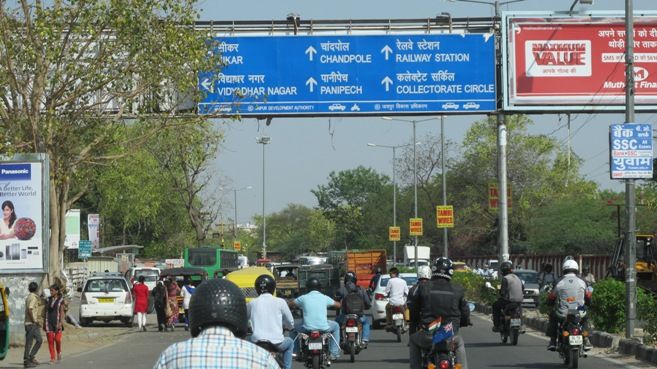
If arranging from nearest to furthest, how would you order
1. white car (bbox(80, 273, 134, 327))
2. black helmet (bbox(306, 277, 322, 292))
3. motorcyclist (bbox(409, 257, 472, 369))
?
motorcyclist (bbox(409, 257, 472, 369))
black helmet (bbox(306, 277, 322, 292))
white car (bbox(80, 273, 134, 327))

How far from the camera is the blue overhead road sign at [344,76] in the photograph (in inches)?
1228

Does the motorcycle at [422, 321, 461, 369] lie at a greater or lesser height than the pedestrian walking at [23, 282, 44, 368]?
greater

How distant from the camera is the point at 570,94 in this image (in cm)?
3184

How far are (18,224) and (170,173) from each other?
44594mm

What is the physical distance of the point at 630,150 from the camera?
21047 millimetres

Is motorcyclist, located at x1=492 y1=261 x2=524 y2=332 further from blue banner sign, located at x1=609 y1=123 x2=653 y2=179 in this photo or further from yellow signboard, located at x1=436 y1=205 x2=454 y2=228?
yellow signboard, located at x1=436 y1=205 x2=454 y2=228

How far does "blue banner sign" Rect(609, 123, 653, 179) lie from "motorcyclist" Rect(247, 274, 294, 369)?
9.60 meters

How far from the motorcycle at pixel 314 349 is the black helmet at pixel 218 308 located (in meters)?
11.6

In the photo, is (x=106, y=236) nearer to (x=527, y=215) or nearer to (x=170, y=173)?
(x=170, y=173)

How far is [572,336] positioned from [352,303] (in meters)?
4.36

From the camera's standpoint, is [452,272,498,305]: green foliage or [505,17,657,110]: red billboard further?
[452,272,498,305]: green foliage

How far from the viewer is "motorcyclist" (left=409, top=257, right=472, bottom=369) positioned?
40.9 feet

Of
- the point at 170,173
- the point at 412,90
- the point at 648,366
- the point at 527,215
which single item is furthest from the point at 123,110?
the point at 527,215

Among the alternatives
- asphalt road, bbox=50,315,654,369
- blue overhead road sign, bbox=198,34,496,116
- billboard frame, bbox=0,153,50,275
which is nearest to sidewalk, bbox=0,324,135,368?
asphalt road, bbox=50,315,654,369
